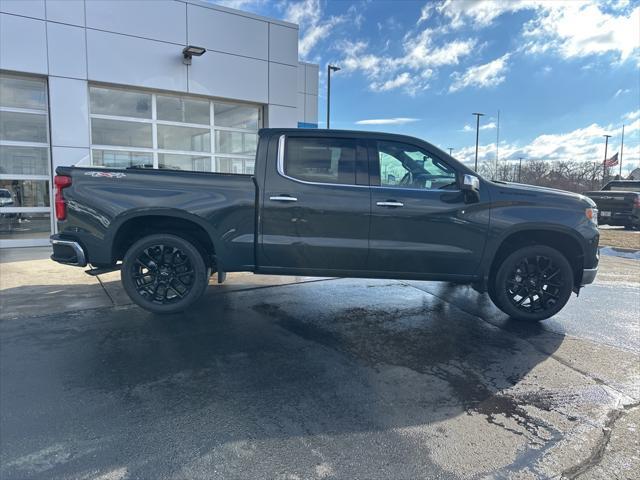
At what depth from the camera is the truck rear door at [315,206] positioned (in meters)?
4.58

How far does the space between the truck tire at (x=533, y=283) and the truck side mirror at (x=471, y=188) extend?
2.69 ft

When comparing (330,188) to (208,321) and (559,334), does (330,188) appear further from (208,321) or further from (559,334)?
(559,334)

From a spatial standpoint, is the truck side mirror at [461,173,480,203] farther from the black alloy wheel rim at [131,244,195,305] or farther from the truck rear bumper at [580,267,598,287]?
the black alloy wheel rim at [131,244,195,305]

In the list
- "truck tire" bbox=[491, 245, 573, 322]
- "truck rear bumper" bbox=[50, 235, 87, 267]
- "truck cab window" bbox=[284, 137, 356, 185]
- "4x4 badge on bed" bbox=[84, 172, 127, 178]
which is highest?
→ "truck cab window" bbox=[284, 137, 356, 185]

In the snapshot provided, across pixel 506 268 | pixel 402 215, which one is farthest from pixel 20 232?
pixel 506 268

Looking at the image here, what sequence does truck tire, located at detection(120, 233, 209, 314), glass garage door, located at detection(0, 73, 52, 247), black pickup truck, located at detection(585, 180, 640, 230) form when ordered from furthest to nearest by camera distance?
black pickup truck, located at detection(585, 180, 640, 230) → glass garage door, located at detection(0, 73, 52, 247) → truck tire, located at detection(120, 233, 209, 314)

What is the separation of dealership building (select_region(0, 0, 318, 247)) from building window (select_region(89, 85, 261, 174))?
0.08 ft

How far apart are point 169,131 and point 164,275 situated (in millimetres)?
7236

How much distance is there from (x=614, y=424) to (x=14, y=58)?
11391 millimetres

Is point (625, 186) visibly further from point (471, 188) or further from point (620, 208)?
point (471, 188)

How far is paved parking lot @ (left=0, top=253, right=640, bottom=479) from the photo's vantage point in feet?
8.38

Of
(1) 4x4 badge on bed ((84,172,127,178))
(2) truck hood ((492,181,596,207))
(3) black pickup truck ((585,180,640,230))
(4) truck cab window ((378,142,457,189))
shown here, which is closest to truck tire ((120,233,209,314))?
(1) 4x4 badge on bed ((84,172,127,178))

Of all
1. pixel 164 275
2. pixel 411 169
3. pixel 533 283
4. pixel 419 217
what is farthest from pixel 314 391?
pixel 533 283

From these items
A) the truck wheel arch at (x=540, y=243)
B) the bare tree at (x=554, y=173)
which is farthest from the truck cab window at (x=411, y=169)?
the bare tree at (x=554, y=173)
